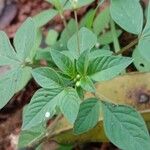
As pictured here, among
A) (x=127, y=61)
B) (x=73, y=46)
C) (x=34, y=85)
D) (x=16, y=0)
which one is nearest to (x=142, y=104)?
(x=73, y=46)

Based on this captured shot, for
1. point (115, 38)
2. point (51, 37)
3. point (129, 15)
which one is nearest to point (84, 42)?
point (129, 15)

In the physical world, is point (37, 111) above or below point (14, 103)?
above

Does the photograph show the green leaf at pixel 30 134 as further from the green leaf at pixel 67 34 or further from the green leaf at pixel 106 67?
the green leaf at pixel 67 34

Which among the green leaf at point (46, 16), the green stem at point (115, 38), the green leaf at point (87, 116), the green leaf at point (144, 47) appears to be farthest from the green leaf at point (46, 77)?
the green stem at point (115, 38)

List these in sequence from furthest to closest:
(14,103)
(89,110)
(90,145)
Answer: (14,103) < (90,145) < (89,110)

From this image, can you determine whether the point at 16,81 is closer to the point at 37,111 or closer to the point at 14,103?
the point at 37,111

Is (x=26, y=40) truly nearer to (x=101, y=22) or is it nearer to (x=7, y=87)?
(x=7, y=87)

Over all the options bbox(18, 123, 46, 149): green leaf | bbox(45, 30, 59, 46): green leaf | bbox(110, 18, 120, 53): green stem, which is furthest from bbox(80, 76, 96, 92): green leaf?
bbox(45, 30, 59, 46): green leaf
